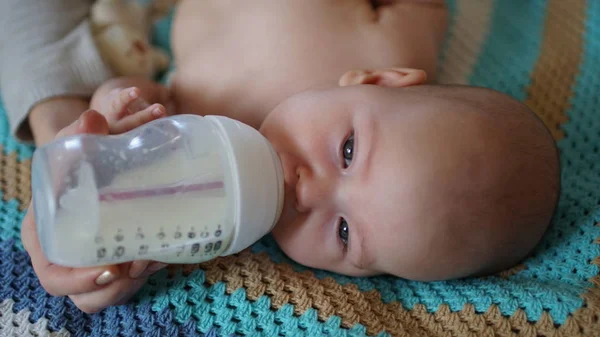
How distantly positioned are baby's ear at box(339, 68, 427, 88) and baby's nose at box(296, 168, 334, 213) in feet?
0.84

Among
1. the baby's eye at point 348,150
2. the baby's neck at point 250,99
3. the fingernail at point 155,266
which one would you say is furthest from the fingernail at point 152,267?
the baby's neck at point 250,99

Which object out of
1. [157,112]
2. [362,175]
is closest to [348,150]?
[362,175]

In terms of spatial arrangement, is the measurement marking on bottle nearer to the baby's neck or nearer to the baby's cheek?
the baby's cheek

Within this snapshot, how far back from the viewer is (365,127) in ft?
3.45

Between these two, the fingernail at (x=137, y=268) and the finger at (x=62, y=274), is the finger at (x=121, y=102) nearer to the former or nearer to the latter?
the finger at (x=62, y=274)

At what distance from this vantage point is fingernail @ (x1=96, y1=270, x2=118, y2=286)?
88 centimetres

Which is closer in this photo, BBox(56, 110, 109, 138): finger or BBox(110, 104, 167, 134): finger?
BBox(56, 110, 109, 138): finger

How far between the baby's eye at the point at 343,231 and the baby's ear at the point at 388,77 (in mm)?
300

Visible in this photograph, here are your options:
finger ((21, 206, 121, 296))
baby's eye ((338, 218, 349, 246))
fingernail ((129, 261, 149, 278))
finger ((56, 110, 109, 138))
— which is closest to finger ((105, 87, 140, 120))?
finger ((56, 110, 109, 138))

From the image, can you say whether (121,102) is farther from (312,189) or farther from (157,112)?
(312,189)

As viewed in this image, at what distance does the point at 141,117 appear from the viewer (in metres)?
1.08

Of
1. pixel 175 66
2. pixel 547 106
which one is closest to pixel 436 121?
pixel 547 106

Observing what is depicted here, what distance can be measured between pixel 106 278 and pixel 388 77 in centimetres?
68

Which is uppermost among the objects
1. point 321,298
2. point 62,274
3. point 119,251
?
point 119,251
